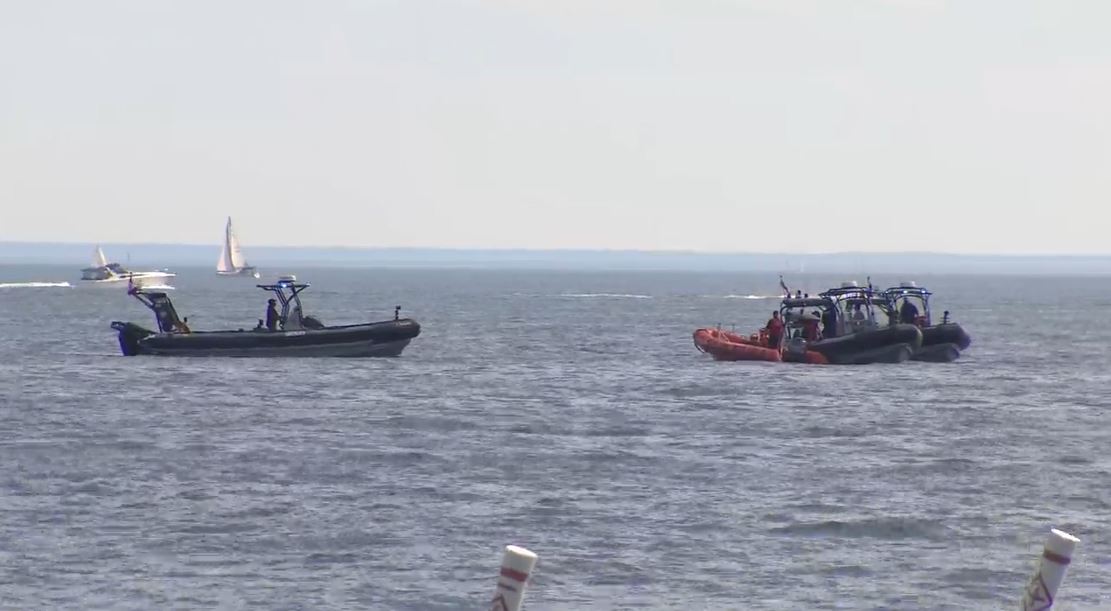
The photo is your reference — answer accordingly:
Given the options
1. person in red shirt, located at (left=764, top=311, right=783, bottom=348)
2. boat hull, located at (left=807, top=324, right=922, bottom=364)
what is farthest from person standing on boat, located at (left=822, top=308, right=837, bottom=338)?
person in red shirt, located at (left=764, top=311, right=783, bottom=348)

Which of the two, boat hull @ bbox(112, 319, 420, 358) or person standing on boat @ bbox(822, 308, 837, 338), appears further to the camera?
person standing on boat @ bbox(822, 308, 837, 338)

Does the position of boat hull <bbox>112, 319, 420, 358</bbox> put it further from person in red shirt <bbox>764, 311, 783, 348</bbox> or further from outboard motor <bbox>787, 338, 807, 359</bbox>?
outboard motor <bbox>787, 338, 807, 359</bbox>

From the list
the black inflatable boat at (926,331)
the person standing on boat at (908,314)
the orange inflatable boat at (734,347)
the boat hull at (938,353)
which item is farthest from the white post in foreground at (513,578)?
the boat hull at (938,353)

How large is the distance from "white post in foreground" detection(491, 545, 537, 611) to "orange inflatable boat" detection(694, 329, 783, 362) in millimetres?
54335

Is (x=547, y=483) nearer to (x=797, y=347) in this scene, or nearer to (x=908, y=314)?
(x=797, y=347)

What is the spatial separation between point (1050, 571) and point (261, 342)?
178 ft

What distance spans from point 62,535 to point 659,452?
14818mm

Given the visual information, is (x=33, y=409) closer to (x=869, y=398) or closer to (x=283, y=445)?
(x=283, y=445)

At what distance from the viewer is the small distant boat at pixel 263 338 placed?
206ft

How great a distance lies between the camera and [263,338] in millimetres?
62812

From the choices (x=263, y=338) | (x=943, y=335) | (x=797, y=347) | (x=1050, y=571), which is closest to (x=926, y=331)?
(x=943, y=335)

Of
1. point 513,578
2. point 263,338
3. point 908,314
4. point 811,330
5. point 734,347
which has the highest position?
point 513,578

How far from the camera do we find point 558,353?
74812 mm

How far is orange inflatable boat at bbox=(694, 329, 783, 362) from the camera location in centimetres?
6481
